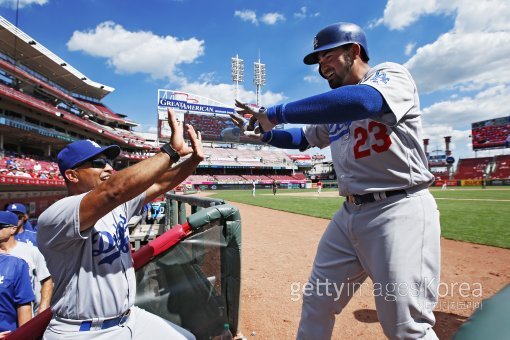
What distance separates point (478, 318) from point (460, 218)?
11616mm

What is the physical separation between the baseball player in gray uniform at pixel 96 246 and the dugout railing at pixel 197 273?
28cm

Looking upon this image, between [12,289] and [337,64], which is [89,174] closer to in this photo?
[12,289]

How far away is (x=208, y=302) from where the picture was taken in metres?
2.43

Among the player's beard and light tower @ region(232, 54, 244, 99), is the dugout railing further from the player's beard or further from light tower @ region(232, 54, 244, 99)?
light tower @ region(232, 54, 244, 99)

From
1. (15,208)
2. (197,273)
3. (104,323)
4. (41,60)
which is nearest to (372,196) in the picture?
(197,273)

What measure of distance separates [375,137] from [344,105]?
1.43ft

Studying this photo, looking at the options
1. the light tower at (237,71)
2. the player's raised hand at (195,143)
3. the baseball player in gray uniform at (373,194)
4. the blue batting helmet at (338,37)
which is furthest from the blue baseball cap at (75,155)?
the light tower at (237,71)

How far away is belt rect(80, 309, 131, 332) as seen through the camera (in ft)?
5.28

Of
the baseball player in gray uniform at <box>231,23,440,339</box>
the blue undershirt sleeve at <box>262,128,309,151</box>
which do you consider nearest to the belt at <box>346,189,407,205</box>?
the baseball player in gray uniform at <box>231,23,440,339</box>

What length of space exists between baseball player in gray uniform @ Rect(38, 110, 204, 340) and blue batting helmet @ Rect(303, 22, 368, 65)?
993 mm

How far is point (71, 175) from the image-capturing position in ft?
5.91

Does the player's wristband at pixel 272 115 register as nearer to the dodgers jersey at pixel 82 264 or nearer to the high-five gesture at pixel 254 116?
the high-five gesture at pixel 254 116

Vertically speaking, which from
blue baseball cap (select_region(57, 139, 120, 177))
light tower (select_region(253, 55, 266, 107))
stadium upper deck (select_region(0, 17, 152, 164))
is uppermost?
light tower (select_region(253, 55, 266, 107))

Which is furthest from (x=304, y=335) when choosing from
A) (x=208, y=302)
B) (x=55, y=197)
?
(x=55, y=197)
